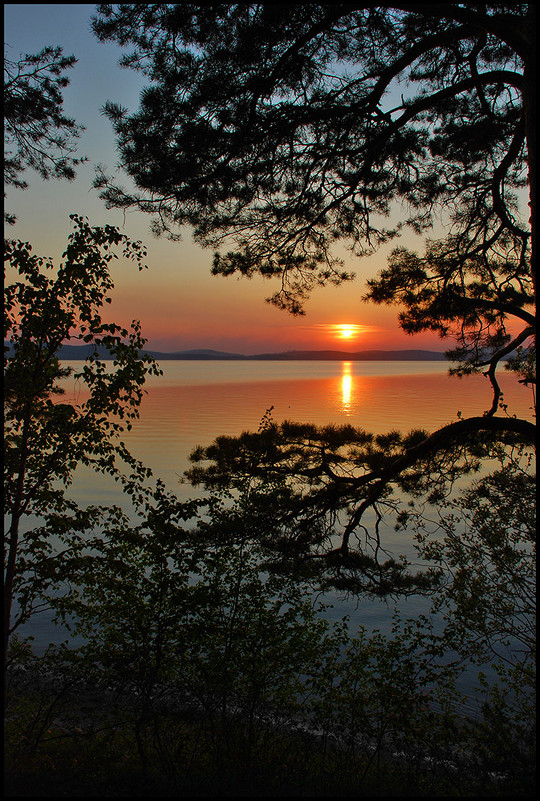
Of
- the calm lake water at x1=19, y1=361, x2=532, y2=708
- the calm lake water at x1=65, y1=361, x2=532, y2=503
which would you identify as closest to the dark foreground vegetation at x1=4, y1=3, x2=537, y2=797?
the calm lake water at x1=19, y1=361, x2=532, y2=708

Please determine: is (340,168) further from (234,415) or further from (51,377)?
(234,415)

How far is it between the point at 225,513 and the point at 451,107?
652 cm

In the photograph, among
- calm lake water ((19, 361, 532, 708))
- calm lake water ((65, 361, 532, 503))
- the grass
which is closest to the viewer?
the grass

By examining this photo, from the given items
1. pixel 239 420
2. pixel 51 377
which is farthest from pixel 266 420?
pixel 239 420

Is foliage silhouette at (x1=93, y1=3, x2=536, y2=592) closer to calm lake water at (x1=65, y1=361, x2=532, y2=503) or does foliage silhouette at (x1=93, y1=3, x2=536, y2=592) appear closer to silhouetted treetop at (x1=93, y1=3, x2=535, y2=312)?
silhouetted treetop at (x1=93, y1=3, x2=535, y2=312)

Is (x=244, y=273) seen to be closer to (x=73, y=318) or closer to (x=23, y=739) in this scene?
(x=73, y=318)

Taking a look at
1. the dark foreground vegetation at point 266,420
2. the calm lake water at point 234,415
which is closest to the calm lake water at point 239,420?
the calm lake water at point 234,415

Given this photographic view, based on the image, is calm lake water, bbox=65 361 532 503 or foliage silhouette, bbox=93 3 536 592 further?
calm lake water, bbox=65 361 532 503

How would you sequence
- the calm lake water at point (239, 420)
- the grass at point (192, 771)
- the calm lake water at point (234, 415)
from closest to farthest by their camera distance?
the grass at point (192, 771), the calm lake water at point (239, 420), the calm lake water at point (234, 415)

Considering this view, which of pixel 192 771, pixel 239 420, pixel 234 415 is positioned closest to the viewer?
pixel 192 771

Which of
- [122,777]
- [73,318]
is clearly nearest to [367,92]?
[73,318]

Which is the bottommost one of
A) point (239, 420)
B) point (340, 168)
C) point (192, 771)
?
point (192, 771)

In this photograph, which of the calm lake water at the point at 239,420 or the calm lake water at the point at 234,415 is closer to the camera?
the calm lake water at the point at 239,420

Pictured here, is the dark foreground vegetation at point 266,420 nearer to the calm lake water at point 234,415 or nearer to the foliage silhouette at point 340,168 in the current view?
the foliage silhouette at point 340,168
